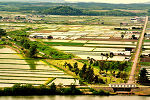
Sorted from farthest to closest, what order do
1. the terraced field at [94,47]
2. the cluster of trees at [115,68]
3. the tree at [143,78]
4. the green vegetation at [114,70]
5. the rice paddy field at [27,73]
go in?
the terraced field at [94,47] → the cluster of trees at [115,68] → the green vegetation at [114,70] → the rice paddy field at [27,73] → the tree at [143,78]

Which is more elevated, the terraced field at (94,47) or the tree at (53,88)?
the terraced field at (94,47)

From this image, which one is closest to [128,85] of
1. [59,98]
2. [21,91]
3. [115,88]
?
[115,88]

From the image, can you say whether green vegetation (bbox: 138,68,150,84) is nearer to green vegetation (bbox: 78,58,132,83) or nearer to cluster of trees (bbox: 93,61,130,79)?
green vegetation (bbox: 78,58,132,83)

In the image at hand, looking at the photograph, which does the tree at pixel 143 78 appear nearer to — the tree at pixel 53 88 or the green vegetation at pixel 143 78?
the green vegetation at pixel 143 78

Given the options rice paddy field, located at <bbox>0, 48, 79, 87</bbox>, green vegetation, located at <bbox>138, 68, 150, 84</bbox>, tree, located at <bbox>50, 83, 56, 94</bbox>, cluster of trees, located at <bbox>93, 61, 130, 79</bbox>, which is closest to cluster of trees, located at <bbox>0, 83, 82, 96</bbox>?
tree, located at <bbox>50, 83, 56, 94</bbox>

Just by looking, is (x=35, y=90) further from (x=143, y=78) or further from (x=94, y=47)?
(x=94, y=47)

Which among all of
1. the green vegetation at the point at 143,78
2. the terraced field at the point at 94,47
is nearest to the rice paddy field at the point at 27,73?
the green vegetation at the point at 143,78

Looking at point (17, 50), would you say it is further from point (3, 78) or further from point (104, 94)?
point (104, 94)

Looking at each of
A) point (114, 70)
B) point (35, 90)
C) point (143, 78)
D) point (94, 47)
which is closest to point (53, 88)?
point (35, 90)

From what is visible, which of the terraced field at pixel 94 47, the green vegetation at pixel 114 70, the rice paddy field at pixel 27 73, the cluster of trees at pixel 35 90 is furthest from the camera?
the terraced field at pixel 94 47
